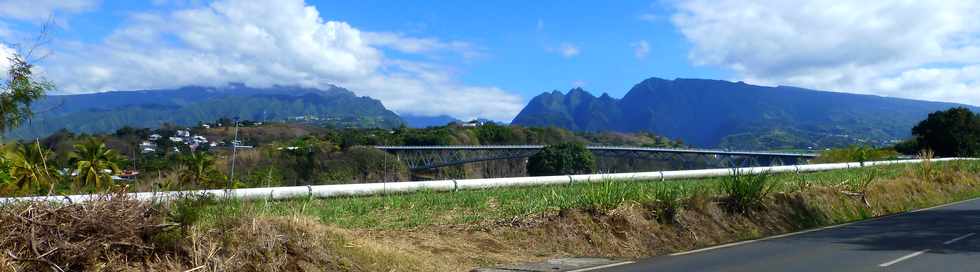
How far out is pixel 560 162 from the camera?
57156 millimetres

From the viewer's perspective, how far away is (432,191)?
19516 mm

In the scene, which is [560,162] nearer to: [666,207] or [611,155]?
[611,155]


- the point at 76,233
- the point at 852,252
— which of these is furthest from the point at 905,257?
the point at 76,233

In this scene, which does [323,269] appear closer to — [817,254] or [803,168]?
[817,254]

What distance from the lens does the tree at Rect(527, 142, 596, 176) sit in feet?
184

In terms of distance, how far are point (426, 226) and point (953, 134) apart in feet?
211

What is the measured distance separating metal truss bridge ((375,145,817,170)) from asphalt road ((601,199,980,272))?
1967 inches

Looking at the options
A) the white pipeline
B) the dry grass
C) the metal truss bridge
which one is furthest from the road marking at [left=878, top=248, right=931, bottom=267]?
the metal truss bridge

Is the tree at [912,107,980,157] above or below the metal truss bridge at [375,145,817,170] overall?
above

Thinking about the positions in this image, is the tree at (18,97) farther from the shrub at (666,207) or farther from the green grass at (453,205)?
the shrub at (666,207)

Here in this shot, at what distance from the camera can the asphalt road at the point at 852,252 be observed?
11.6m

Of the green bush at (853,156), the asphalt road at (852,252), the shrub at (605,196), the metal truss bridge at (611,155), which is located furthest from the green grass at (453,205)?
the metal truss bridge at (611,155)

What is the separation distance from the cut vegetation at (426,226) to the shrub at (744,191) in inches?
1.1

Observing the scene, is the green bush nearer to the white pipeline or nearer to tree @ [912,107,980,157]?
tree @ [912,107,980,157]
